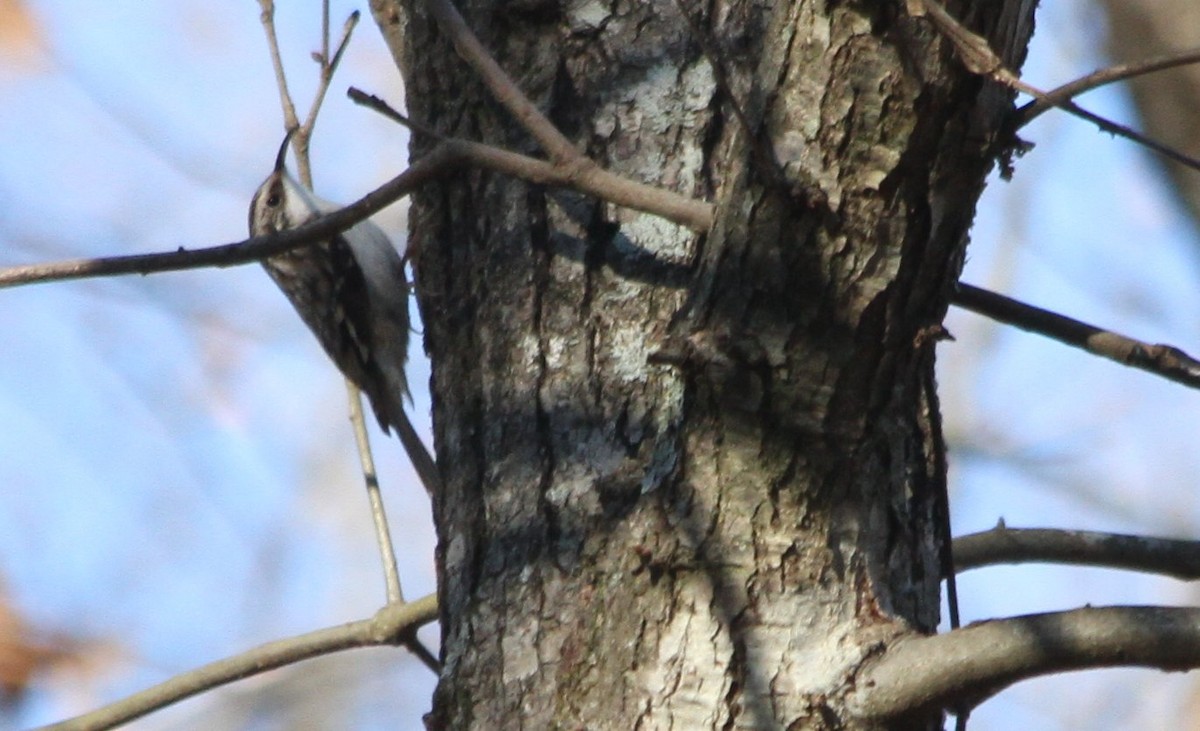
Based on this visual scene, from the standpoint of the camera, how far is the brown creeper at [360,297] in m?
4.81

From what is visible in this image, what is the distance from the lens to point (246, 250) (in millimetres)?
1475

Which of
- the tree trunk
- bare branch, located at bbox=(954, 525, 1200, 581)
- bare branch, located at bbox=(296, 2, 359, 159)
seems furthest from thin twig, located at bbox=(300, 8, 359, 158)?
bare branch, located at bbox=(954, 525, 1200, 581)

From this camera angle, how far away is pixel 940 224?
4.77 ft

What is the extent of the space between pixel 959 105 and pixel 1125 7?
12.0 ft

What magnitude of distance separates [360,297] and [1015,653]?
154 inches

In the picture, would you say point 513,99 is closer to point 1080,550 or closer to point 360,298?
point 1080,550

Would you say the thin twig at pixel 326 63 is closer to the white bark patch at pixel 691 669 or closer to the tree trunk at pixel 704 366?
the tree trunk at pixel 704 366

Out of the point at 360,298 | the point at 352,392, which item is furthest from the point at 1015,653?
the point at 360,298

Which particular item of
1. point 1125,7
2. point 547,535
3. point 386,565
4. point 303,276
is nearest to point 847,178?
point 547,535

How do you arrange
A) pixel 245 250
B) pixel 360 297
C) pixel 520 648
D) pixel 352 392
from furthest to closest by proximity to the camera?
pixel 360 297
pixel 352 392
pixel 520 648
pixel 245 250

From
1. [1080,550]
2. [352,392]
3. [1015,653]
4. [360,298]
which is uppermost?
[360,298]

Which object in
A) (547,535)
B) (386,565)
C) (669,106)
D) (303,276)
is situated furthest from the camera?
(303,276)

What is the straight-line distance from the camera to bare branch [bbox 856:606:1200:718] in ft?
4.12

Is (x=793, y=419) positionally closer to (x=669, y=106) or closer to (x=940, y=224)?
(x=940, y=224)
